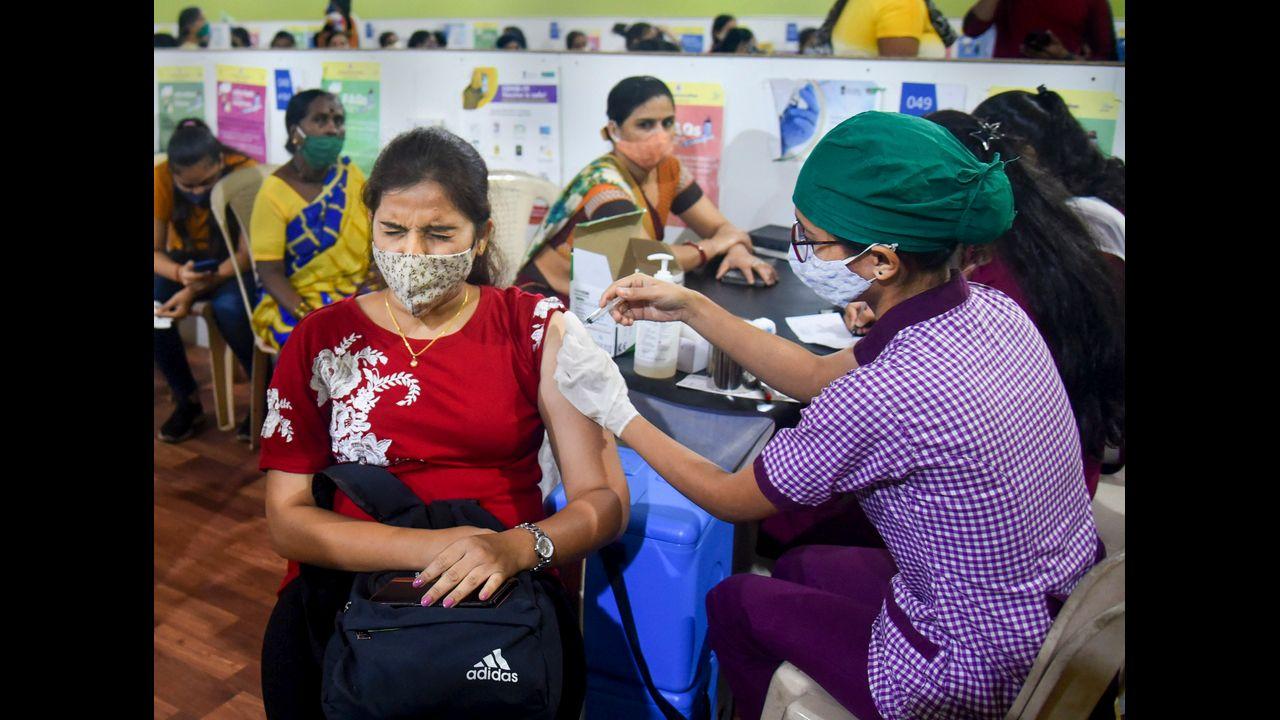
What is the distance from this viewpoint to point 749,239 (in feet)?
10.2

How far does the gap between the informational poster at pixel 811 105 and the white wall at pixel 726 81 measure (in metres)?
0.03

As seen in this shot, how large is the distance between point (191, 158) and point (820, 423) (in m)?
3.07

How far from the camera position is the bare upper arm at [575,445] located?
4.97 feet

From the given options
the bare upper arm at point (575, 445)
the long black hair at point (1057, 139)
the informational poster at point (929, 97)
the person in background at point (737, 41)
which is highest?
the person in background at point (737, 41)

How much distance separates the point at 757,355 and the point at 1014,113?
111cm

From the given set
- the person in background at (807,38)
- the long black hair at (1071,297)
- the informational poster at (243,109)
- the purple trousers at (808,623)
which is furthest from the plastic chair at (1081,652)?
the person in background at (807,38)

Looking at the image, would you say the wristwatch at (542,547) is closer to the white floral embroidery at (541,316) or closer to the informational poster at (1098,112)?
the white floral embroidery at (541,316)

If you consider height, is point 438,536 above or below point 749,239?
below

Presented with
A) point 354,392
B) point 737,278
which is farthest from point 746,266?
point 354,392

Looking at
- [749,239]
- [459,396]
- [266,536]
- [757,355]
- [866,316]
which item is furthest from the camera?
[749,239]

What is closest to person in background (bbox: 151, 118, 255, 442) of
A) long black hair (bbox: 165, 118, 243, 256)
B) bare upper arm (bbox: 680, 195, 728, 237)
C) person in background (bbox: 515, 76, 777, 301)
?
long black hair (bbox: 165, 118, 243, 256)
